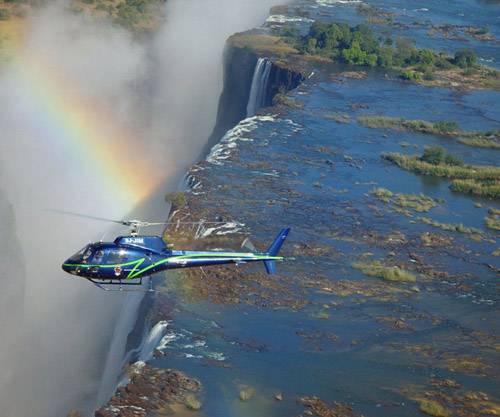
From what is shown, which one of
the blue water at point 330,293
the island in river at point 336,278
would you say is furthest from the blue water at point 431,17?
the blue water at point 330,293

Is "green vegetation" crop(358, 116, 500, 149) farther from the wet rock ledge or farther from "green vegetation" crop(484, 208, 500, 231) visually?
the wet rock ledge

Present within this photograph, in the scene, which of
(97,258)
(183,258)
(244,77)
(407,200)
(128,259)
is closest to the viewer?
(97,258)

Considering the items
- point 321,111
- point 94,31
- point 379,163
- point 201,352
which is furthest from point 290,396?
point 94,31

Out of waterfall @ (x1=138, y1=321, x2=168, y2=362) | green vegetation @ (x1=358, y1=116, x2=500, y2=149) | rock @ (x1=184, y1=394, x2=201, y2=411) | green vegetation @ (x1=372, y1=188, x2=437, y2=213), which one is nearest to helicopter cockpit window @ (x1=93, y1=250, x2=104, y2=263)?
waterfall @ (x1=138, y1=321, x2=168, y2=362)

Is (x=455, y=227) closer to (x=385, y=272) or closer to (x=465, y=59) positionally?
(x=385, y=272)

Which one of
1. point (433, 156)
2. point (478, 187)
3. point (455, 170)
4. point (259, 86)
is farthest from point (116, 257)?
point (259, 86)

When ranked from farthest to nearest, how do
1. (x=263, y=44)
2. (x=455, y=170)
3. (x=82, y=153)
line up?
(x=263, y=44) → (x=82, y=153) → (x=455, y=170)

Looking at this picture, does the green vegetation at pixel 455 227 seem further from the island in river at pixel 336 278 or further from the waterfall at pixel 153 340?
the waterfall at pixel 153 340
